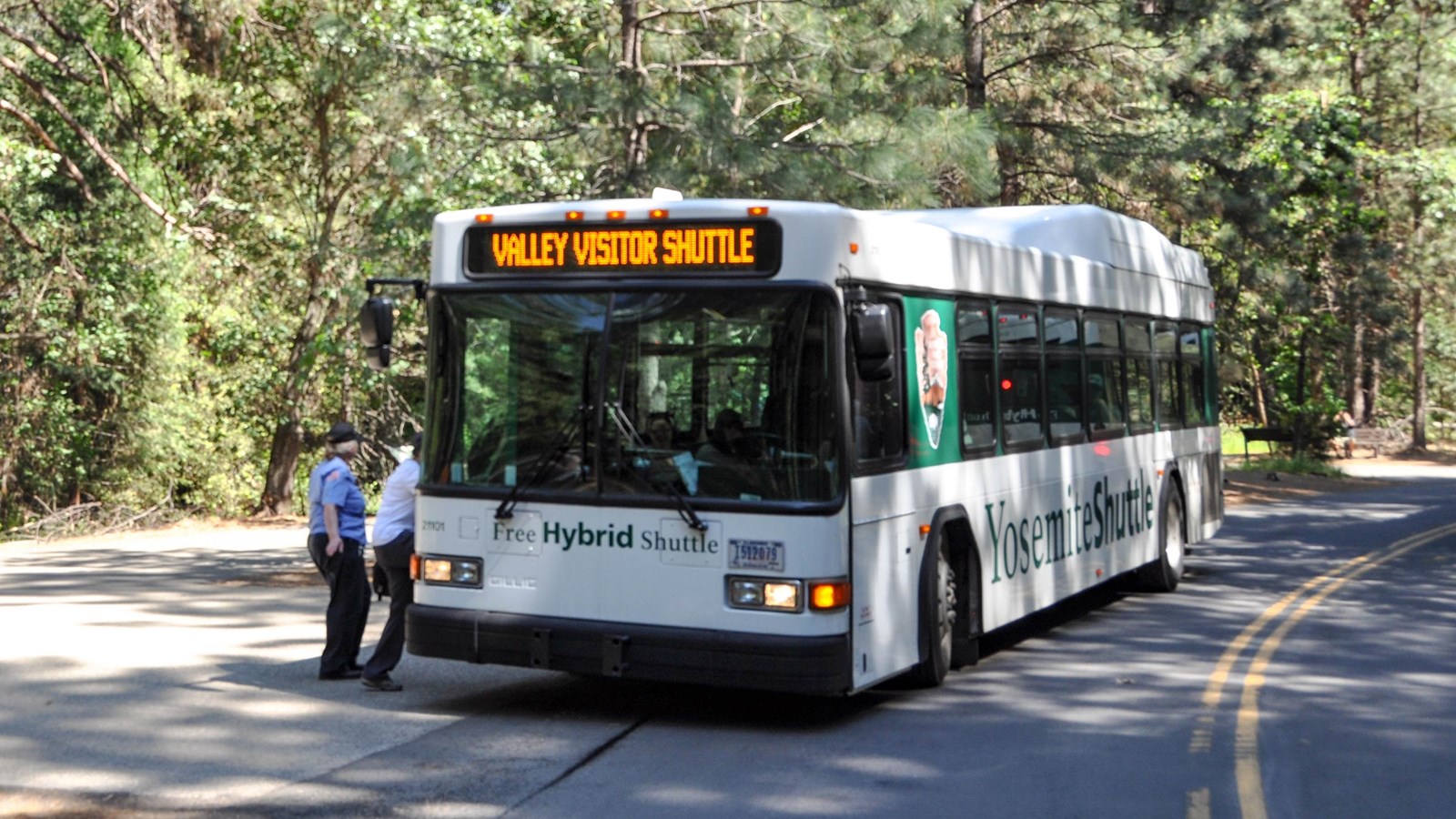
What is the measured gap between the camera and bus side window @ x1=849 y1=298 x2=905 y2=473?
924cm

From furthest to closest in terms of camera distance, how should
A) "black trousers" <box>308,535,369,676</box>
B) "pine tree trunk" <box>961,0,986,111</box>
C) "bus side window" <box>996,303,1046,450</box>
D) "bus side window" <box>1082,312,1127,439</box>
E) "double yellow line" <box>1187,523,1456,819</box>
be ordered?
1. "pine tree trunk" <box>961,0,986,111</box>
2. "bus side window" <box>1082,312,1127,439</box>
3. "bus side window" <box>996,303,1046,450</box>
4. "black trousers" <box>308,535,369,676</box>
5. "double yellow line" <box>1187,523,1456,819</box>

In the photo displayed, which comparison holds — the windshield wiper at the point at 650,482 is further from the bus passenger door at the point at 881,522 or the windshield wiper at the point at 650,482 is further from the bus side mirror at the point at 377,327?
the bus side mirror at the point at 377,327

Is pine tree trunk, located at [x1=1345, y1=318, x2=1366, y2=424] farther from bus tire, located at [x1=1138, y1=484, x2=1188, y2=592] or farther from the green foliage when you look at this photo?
bus tire, located at [x1=1138, y1=484, x2=1188, y2=592]

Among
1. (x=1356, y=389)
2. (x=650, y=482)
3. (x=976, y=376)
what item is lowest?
(x=650, y=482)

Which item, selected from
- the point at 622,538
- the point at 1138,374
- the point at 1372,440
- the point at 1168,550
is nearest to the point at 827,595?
the point at 622,538

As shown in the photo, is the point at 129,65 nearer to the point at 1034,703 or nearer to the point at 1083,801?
the point at 1034,703

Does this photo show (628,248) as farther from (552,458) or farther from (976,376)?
(976,376)

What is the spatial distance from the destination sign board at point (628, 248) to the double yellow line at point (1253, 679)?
347 centimetres

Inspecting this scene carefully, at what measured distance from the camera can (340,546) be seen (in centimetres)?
1062

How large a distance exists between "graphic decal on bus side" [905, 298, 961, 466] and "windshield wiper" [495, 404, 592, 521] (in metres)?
2.03

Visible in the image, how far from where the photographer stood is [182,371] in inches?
1216

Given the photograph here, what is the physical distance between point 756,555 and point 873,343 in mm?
1260

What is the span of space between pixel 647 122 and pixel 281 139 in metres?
13.7

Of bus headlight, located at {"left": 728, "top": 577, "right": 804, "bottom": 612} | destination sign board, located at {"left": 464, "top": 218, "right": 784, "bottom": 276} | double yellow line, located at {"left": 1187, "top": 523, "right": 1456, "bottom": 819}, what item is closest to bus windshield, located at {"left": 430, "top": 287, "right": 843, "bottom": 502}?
destination sign board, located at {"left": 464, "top": 218, "right": 784, "bottom": 276}
